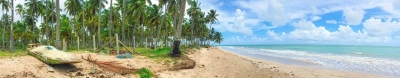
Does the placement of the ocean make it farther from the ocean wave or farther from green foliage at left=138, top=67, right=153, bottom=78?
green foliage at left=138, top=67, right=153, bottom=78

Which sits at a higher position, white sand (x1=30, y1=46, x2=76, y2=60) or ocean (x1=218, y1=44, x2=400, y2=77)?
white sand (x1=30, y1=46, x2=76, y2=60)

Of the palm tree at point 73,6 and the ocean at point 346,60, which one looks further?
the palm tree at point 73,6

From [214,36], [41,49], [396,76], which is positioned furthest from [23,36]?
[214,36]

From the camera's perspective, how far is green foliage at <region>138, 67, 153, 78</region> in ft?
32.9

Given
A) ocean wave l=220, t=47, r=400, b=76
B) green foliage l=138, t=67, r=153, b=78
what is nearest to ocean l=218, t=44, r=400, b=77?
ocean wave l=220, t=47, r=400, b=76

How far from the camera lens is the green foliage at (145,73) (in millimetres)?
10037

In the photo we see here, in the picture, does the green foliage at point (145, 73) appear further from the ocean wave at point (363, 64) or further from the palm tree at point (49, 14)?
the palm tree at point (49, 14)

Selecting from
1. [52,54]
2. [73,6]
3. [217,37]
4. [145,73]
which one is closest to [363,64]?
[145,73]

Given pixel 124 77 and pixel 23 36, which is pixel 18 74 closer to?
pixel 124 77

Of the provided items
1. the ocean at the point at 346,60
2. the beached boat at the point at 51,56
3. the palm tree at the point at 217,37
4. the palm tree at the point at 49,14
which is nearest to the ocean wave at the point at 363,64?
the ocean at the point at 346,60

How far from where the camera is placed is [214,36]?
103938 millimetres

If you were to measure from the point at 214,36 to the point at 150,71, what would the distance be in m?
93.8

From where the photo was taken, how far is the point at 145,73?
10281 millimetres

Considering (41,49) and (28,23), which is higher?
(28,23)
